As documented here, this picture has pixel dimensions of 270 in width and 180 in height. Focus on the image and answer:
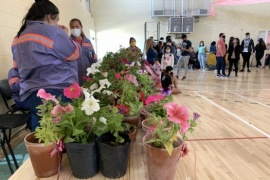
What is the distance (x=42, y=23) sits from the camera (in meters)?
1.26

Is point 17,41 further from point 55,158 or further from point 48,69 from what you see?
point 55,158

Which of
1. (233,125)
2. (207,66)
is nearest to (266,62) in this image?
(207,66)

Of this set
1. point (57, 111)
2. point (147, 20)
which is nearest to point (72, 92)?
point (57, 111)

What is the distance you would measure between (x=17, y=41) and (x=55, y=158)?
2.67 ft

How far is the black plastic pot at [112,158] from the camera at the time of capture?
707 mm

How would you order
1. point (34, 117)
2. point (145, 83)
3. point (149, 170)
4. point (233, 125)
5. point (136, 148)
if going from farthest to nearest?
point (233, 125) → point (145, 83) → point (34, 117) → point (136, 148) → point (149, 170)

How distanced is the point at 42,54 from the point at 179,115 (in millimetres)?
917

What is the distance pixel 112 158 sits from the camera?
0.72 m

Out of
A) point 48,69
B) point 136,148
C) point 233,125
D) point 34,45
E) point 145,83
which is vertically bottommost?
point 233,125

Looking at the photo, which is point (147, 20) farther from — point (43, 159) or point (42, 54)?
point (43, 159)

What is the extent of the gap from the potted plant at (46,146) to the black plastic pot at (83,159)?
1.8 inches

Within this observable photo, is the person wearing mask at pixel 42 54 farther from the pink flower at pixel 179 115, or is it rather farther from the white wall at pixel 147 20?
the white wall at pixel 147 20

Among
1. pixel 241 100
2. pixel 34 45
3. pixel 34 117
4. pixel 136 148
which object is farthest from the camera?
pixel 241 100

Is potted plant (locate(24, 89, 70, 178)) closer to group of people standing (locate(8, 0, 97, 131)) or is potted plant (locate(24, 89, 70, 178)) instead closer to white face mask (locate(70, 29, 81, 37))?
group of people standing (locate(8, 0, 97, 131))
